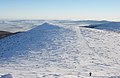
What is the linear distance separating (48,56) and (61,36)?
37.7 ft

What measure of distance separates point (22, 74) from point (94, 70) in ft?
26.4

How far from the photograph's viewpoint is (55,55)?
40.7 metres

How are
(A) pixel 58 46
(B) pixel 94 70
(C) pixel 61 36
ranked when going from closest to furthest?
1. (B) pixel 94 70
2. (A) pixel 58 46
3. (C) pixel 61 36

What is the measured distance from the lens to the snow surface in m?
32.8

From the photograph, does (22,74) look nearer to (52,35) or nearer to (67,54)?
(67,54)

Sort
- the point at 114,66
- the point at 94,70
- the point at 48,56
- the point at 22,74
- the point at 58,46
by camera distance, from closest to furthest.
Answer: the point at 22,74, the point at 94,70, the point at 114,66, the point at 48,56, the point at 58,46

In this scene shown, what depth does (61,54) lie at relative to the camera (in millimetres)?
41125

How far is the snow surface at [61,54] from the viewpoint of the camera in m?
32.8

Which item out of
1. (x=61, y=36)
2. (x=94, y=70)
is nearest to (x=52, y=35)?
(x=61, y=36)

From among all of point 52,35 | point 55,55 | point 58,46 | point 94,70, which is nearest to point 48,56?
point 55,55

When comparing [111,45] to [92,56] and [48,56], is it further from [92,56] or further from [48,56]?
[48,56]

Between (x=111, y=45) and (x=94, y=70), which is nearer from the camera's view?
(x=94, y=70)

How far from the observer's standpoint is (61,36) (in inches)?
2026

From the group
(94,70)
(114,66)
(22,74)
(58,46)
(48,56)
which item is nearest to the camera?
(22,74)
